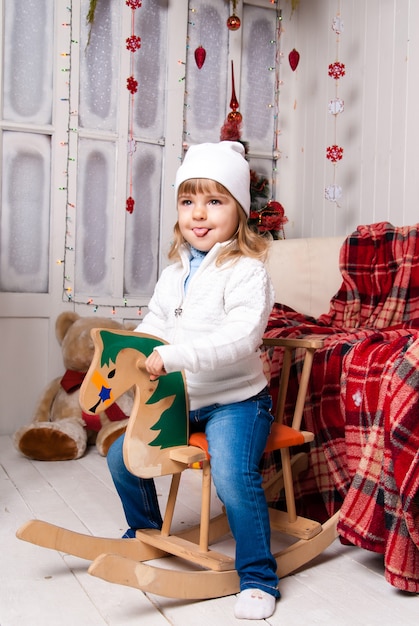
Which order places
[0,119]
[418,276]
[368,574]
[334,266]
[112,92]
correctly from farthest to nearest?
[112,92] → [0,119] → [334,266] → [418,276] → [368,574]

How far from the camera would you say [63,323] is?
271cm

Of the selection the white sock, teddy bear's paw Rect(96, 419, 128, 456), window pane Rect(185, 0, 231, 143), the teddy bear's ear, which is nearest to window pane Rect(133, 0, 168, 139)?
window pane Rect(185, 0, 231, 143)

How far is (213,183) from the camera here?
5.00 ft

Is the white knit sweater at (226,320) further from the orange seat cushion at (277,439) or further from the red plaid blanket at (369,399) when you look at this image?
the red plaid blanket at (369,399)

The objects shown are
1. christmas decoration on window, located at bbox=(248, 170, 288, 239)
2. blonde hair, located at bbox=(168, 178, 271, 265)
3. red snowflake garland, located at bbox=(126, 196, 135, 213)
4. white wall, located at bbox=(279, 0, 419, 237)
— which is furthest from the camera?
red snowflake garland, located at bbox=(126, 196, 135, 213)

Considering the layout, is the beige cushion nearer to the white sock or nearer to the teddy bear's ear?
the teddy bear's ear

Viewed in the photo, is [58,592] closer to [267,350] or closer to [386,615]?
[386,615]

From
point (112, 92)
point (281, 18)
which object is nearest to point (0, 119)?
point (112, 92)

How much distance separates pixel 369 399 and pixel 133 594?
Answer: 2.13 ft

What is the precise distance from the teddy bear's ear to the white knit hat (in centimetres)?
128

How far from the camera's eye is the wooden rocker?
125 centimetres

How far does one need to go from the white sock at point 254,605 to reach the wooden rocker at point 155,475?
7 centimetres

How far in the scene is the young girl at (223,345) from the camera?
4.29 ft

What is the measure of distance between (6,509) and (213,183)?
1.03 meters
